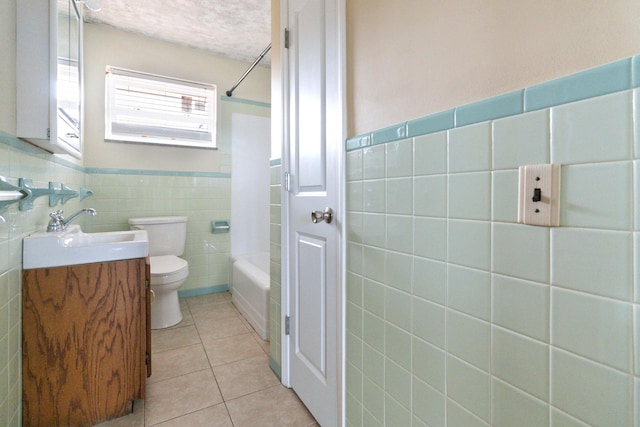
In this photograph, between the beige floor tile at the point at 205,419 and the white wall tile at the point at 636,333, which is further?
the beige floor tile at the point at 205,419

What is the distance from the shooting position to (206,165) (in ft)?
9.86

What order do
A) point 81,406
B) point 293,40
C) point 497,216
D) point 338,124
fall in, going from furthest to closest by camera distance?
point 293,40 → point 81,406 → point 338,124 → point 497,216

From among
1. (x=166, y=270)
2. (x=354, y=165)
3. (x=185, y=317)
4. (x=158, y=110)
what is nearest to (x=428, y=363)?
(x=354, y=165)

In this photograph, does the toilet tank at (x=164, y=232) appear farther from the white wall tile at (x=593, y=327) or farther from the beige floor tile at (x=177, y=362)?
the white wall tile at (x=593, y=327)

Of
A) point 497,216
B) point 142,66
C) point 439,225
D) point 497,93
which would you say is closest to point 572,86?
point 497,93

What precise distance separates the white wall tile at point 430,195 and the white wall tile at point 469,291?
152 mm

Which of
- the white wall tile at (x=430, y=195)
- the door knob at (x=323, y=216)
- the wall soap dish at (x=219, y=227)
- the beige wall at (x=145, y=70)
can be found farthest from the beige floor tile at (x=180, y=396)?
the beige wall at (x=145, y=70)

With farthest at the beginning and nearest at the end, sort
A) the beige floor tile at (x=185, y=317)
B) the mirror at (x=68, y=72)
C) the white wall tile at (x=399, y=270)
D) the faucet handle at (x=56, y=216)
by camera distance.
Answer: the beige floor tile at (x=185, y=317), the faucet handle at (x=56, y=216), the mirror at (x=68, y=72), the white wall tile at (x=399, y=270)

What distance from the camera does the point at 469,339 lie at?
0.72 metres

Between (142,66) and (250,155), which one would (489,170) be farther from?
(142,66)

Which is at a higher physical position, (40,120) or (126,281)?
(40,120)

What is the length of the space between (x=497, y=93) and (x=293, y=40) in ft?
3.85

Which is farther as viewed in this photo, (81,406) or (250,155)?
(250,155)

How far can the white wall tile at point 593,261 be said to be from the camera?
0.49 metres
